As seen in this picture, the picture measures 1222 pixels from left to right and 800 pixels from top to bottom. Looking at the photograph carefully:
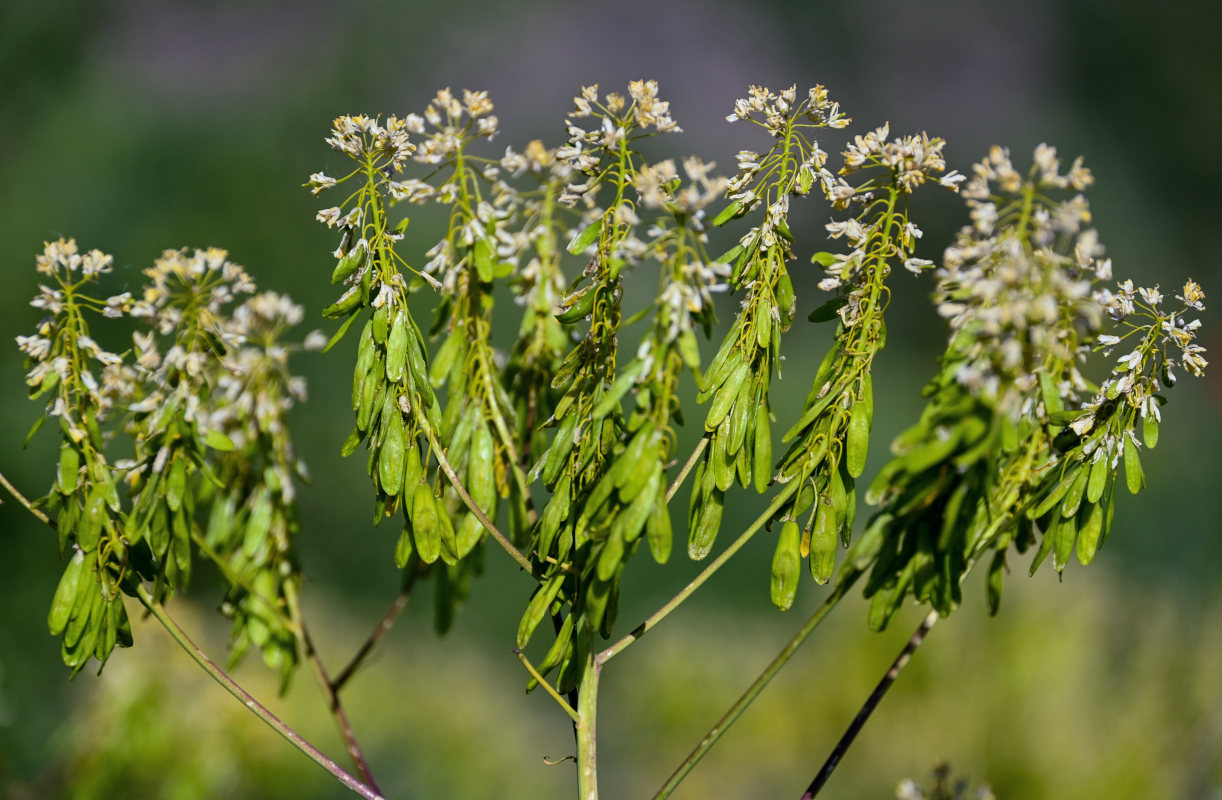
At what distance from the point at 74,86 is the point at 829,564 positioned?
4482 millimetres

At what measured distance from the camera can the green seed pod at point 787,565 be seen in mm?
550

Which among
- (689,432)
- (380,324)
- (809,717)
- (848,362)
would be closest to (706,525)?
(848,362)

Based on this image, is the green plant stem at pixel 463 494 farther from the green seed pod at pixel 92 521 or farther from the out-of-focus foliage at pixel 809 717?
the out-of-focus foliage at pixel 809 717

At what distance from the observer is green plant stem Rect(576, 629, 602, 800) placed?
55cm

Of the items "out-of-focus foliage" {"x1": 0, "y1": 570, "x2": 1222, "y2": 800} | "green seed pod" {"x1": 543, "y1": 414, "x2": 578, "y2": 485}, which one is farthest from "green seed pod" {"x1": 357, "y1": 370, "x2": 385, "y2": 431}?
"out-of-focus foliage" {"x1": 0, "y1": 570, "x2": 1222, "y2": 800}

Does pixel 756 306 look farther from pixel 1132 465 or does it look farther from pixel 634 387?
pixel 1132 465

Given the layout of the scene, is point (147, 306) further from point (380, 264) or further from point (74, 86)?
point (74, 86)

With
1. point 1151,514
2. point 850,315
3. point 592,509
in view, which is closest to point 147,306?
point 592,509

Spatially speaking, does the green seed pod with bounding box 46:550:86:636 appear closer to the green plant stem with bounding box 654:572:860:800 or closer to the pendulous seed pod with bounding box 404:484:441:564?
the pendulous seed pod with bounding box 404:484:441:564

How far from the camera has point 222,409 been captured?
28.4 inches

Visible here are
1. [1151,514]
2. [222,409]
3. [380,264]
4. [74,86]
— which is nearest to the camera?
[380,264]

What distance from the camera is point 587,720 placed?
0.56 meters

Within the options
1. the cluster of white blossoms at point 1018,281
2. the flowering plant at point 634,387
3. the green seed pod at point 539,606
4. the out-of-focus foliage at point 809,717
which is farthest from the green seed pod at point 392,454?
the out-of-focus foliage at point 809,717

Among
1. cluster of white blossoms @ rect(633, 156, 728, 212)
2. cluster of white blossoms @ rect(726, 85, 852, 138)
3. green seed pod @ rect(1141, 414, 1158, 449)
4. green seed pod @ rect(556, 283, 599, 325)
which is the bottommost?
green seed pod @ rect(556, 283, 599, 325)
